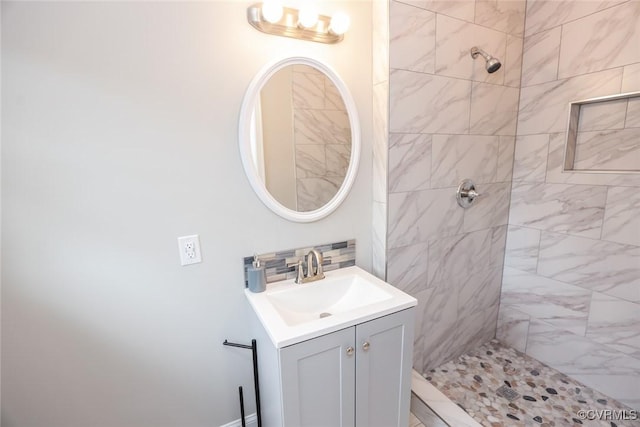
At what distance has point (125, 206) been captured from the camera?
3.84 feet

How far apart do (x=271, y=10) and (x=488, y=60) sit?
3.94ft

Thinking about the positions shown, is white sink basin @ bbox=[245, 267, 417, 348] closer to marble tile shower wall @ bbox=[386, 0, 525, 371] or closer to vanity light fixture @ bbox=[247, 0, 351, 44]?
marble tile shower wall @ bbox=[386, 0, 525, 371]

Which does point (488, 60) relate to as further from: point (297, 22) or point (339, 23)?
point (297, 22)

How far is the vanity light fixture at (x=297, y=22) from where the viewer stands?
1.23 meters

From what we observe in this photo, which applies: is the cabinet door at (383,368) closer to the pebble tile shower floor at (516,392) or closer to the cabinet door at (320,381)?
the cabinet door at (320,381)

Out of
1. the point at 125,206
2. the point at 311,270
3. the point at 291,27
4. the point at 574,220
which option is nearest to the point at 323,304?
the point at 311,270

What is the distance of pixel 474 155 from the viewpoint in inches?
71.9

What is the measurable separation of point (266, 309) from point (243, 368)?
52 centimetres

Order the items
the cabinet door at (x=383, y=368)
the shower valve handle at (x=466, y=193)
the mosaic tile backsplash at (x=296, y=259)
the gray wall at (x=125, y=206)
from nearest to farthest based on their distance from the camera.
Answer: the gray wall at (x=125, y=206) → the cabinet door at (x=383, y=368) → the mosaic tile backsplash at (x=296, y=259) → the shower valve handle at (x=466, y=193)

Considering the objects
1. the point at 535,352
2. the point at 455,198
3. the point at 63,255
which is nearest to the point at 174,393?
the point at 63,255

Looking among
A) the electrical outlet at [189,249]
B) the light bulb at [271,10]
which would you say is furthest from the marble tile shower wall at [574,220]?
the electrical outlet at [189,249]

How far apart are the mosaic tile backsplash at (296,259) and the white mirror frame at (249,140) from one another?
0.18m

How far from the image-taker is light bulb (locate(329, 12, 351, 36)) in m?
1.34

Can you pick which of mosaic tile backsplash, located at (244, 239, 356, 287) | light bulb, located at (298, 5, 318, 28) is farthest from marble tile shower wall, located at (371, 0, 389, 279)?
light bulb, located at (298, 5, 318, 28)
